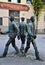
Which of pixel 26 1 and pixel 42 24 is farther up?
pixel 26 1

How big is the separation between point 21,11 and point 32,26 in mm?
31189

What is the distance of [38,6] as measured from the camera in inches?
1709

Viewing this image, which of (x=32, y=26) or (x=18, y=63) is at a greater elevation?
(x=32, y=26)

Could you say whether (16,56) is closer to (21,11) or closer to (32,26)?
(32,26)

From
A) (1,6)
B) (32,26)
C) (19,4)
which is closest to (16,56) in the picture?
(32,26)

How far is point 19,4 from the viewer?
43094mm

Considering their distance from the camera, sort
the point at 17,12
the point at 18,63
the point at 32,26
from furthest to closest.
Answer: the point at 17,12 → the point at 32,26 → the point at 18,63

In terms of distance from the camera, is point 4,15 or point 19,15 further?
point 19,15

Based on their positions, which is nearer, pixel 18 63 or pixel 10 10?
pixel 18 63

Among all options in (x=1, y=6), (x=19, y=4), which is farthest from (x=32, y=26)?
(x=19, y=4)

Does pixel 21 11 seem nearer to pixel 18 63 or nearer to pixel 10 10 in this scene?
pixel 10 10

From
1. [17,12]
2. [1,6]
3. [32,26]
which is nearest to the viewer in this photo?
[32,26]

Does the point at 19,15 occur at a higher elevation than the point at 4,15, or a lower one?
lower

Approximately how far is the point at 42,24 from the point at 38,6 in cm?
340
